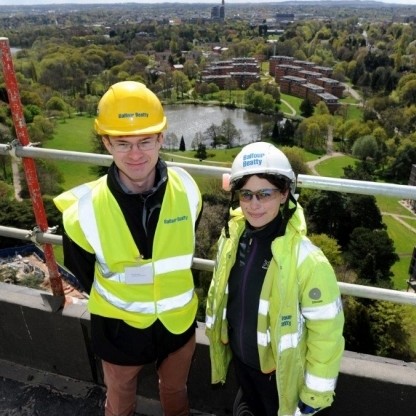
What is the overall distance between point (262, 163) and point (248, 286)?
523 mm

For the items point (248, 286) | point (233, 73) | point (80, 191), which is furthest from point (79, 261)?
point (233, 73)

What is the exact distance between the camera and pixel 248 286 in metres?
2.00

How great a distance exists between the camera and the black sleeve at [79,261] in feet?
6.56

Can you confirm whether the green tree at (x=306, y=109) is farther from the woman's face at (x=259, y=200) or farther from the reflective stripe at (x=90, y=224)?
the reflective stripe at (x=90, y=224)

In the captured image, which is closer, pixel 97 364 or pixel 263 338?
pixel 263 338

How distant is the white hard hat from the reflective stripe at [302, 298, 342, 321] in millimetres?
530

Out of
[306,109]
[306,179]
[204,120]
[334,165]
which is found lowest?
[204,120]

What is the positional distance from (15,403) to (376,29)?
156 meters

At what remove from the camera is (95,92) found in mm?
78438

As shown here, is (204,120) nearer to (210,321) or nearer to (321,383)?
(210,321)

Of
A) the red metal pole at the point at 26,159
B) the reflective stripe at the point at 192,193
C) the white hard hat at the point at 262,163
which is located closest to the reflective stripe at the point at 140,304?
the reflective stripe at the point at 192,193

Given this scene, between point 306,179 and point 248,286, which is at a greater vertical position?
point 306,179

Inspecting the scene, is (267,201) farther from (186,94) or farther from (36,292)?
(186,94)

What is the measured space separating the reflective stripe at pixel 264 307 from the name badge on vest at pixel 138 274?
1.60 feet
